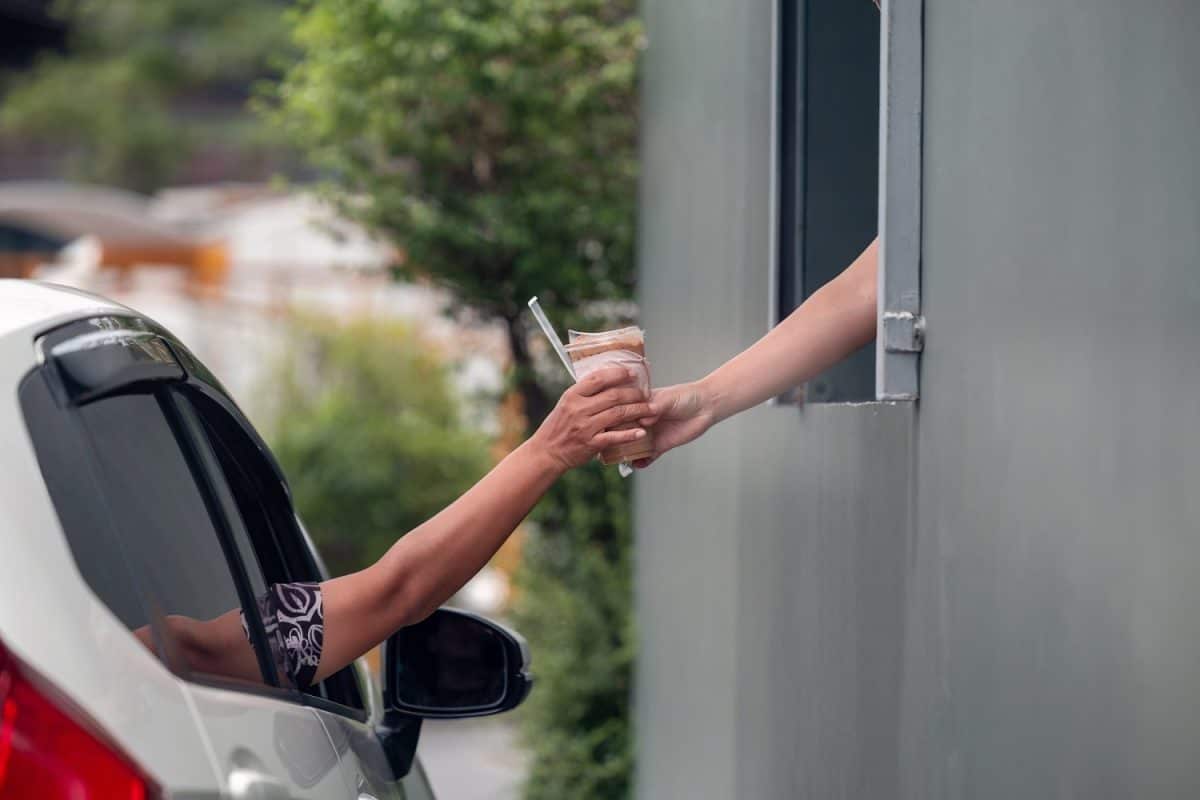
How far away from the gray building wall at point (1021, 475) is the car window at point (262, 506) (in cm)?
87

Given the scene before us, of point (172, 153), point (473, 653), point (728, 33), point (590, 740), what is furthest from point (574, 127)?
point (172, 153)

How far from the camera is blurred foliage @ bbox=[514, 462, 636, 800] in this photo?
8344 mm

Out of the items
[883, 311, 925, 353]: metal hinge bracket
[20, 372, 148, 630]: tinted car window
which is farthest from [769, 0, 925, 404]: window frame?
[20, 372, 148, 630]: tinted car window

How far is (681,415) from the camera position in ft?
9.64

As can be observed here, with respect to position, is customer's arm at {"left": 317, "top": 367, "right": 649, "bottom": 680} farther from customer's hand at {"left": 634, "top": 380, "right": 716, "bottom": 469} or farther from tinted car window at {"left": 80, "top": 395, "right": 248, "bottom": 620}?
customer's hand at {"left": 634, "top": 380, "right": 716, "bottom": 469}

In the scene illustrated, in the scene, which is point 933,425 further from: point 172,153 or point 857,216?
point 172,153

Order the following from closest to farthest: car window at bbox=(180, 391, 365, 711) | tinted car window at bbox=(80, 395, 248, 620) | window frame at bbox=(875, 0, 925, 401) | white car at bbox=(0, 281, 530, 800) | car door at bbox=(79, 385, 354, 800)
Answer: white car at bbox=(0, 281, 530, 800) → car door at bbox=(79, 385, 354, 800) → tinted car window at bbox=(80, 395, 248, 620) → window frame at bbox=(875, 0, 925, 401) → car window at bbox=(180, 391, 365, 711)

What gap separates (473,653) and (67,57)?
97.4 ft

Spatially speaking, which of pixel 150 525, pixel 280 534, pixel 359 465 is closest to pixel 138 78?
pixel 359 465

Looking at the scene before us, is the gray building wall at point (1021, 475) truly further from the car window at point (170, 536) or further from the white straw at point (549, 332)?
the car window at point (170, 536)

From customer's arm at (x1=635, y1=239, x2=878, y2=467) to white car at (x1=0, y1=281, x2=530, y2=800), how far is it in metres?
0.53

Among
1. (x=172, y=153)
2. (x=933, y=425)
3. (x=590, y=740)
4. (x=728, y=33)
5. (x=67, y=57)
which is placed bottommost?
(x=590, y=740)

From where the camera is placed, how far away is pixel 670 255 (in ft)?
19.3

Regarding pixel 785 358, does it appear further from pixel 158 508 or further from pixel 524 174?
pixel 524 174
